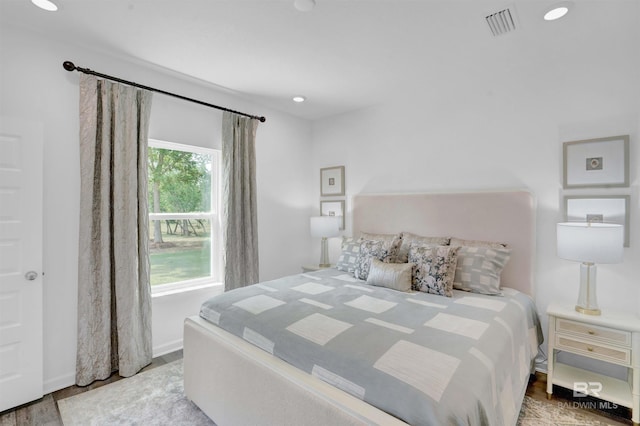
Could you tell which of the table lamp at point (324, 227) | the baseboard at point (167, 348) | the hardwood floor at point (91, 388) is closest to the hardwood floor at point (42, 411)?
the hardwood floor at point (91, 388)

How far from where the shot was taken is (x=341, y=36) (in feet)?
7.11

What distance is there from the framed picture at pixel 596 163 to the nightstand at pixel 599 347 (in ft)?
3.12

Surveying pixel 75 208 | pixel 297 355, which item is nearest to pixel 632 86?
pixel 297 355

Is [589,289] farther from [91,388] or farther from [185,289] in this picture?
[91,388]

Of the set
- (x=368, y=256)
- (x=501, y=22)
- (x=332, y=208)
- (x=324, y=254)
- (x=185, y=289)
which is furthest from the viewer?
(x=332, y=208)

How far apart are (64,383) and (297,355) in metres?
2.07

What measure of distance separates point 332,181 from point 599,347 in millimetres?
2972

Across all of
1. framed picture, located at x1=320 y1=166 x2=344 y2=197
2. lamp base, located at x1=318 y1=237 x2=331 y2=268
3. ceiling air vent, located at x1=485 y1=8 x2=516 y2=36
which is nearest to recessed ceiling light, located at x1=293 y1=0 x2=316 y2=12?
ceiling air vent, located at x1=485 y1=8 x2=516 y2=36

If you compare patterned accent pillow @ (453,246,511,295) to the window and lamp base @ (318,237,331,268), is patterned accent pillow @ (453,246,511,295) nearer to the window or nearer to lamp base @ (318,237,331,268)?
lamp base @ (318,237,331,268)

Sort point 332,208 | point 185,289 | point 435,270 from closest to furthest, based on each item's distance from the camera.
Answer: point 435,270
point 185,289
point 332,208

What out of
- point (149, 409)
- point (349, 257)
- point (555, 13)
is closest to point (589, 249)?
point (555, 13)

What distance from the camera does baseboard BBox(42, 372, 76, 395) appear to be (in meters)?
2.22

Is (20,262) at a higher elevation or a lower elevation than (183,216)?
lower

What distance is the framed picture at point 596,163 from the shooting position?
7.23 feet
